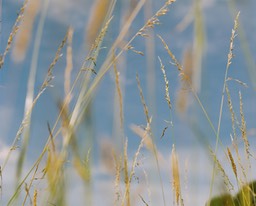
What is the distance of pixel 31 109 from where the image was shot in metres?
1.97

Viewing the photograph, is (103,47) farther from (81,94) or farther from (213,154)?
(213,154)

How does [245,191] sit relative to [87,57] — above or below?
below

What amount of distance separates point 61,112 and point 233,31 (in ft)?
3.66

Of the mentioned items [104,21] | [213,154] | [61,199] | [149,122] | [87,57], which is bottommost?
[61,199]

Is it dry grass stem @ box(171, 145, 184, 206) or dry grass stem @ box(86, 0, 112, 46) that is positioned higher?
dry grass stem @ box(86, 0, 112, 46)

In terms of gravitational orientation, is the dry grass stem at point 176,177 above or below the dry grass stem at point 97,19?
below

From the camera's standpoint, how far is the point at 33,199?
171cm

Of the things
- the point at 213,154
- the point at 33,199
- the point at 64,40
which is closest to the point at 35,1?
the point at 64,40

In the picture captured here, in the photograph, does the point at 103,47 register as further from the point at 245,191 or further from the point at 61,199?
the point at 245,191

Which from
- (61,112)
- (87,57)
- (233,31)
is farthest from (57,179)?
(233,31)

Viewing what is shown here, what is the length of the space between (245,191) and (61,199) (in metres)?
0.96

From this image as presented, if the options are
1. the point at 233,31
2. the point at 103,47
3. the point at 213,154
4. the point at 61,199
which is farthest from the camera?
the point at 233,31

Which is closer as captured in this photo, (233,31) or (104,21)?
(104,21)

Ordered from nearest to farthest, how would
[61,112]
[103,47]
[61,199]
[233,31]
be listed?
1. [61,199]
2. [61,112]
3. [103,47]
4. [233,31]
